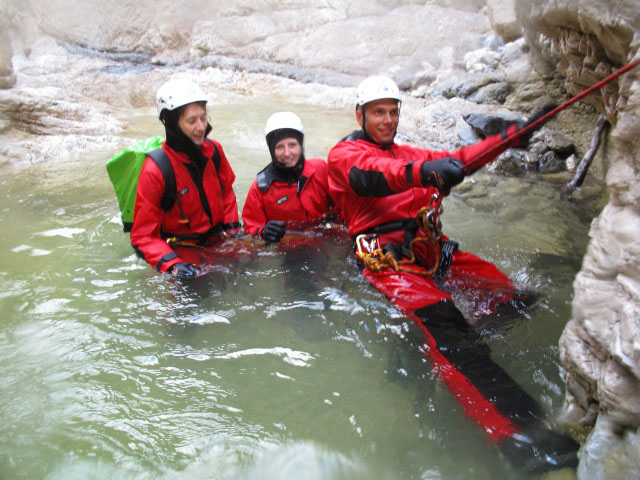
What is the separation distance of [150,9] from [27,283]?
720 inches

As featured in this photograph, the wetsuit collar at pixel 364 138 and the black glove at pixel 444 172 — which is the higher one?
the wetsuit collar at pixel 364 138

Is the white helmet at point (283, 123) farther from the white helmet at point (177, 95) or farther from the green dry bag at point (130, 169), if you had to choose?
the green dry bag at point (130, 169)

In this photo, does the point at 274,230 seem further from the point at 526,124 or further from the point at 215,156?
the point at 526,124

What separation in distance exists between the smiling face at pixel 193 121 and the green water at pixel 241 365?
3.42ft

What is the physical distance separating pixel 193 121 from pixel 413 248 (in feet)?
6.48

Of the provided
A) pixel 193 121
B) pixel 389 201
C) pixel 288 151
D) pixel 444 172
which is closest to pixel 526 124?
pixel 444 172

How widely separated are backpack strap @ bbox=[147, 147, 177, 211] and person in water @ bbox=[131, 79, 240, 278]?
0.03m

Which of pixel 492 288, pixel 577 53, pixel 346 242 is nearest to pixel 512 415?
pixel 492 288

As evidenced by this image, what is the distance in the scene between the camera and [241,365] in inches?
104

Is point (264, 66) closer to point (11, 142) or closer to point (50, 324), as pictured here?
point (11, 142)

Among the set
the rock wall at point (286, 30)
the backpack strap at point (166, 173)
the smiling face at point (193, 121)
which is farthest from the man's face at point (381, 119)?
the rock wall at point (286, 30)

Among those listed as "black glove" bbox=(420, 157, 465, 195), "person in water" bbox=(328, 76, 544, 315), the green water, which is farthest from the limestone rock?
"black glove" bbox=(420, 157, 465, 195)

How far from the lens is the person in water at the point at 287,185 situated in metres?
3.92

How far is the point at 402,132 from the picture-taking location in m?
7.98
